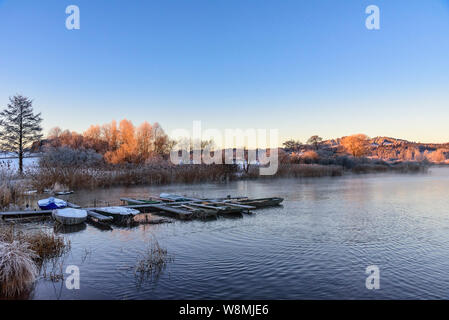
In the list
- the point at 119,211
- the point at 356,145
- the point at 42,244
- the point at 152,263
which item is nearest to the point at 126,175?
the point at 119,211

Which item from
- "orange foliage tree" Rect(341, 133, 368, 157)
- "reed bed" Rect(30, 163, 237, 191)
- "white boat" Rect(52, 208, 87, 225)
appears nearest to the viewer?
"white boat" Rect(52, 208, 87, 225)

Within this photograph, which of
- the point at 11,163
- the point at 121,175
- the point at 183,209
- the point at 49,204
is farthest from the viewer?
the point at 11,163

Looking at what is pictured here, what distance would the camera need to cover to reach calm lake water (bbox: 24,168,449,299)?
301 inches

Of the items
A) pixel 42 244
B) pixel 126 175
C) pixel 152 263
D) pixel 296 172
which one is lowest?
pixel 152 263

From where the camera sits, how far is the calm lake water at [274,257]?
764 centimetres

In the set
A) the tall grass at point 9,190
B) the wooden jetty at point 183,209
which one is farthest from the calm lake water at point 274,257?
the tall grass at point 9,190

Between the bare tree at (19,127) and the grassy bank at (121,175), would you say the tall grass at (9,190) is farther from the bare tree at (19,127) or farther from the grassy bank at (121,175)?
the bare tree at (19,127)

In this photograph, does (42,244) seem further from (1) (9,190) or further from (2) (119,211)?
(1) (9,190)

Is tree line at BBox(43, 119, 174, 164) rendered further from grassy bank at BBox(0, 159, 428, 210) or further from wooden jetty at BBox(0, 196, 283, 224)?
wooden jetty at BBox(0, 196, 283, 224)

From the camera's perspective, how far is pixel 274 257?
394 inches

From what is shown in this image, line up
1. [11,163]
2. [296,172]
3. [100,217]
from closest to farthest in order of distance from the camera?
[100,217] → [11,163] → [296,172]

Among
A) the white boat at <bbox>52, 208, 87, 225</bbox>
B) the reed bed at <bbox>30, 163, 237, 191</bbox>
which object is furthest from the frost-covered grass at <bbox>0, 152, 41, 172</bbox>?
the white boat at <bbox>52, 208, 87, 225</bbox>

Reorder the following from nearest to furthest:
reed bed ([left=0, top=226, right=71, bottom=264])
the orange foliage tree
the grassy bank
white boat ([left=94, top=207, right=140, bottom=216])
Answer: reed bed ([left=0, top=226, right=71, bottom=264]), white boat ([left=94, top=207, right=140, bottom=216]), the grassy bank, the orange foliage tree
